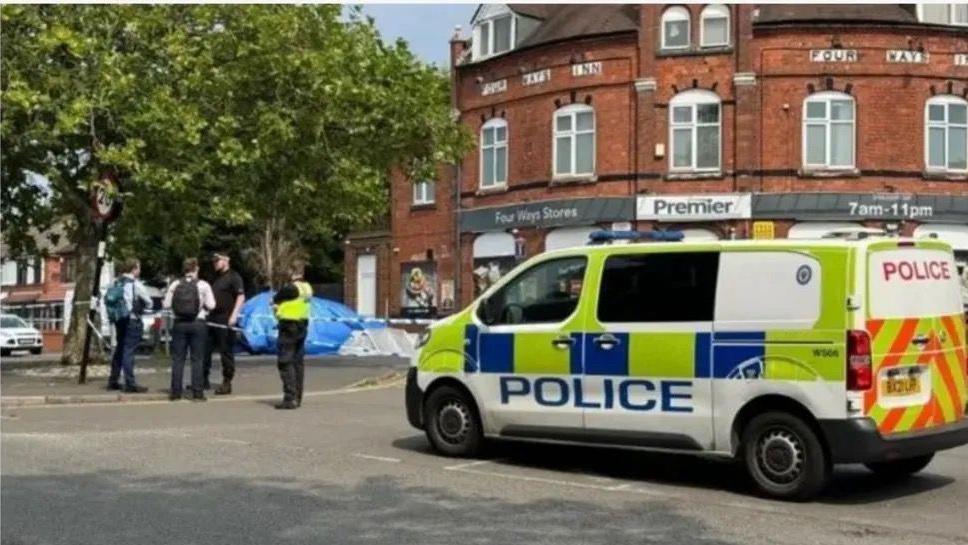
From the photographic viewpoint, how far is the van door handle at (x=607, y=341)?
957cm

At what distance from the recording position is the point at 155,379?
19.6 m

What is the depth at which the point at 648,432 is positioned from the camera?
944 centimetres

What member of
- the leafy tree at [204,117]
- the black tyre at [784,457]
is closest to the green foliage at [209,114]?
the leafy tree at [204,117]

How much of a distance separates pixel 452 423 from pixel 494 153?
26303 millimetres

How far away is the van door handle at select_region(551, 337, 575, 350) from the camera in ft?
32.3

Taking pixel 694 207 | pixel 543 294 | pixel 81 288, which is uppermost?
pixel 694 207

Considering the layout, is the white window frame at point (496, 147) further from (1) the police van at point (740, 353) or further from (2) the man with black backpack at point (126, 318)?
(1) the police van at point (740, 353)

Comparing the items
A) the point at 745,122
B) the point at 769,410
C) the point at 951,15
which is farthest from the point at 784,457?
the point at 951,15

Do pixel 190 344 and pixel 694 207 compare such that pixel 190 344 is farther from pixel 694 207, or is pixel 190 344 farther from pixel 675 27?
pixel 675 27

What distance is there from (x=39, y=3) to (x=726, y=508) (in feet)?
46.9

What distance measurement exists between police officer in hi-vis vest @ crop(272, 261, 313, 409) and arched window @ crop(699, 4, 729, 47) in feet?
67.0

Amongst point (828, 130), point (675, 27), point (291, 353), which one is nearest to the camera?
point (291, 353)

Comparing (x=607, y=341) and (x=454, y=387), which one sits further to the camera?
(x=454, y=387)

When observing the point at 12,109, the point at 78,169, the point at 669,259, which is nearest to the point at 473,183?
the point at 78,169
